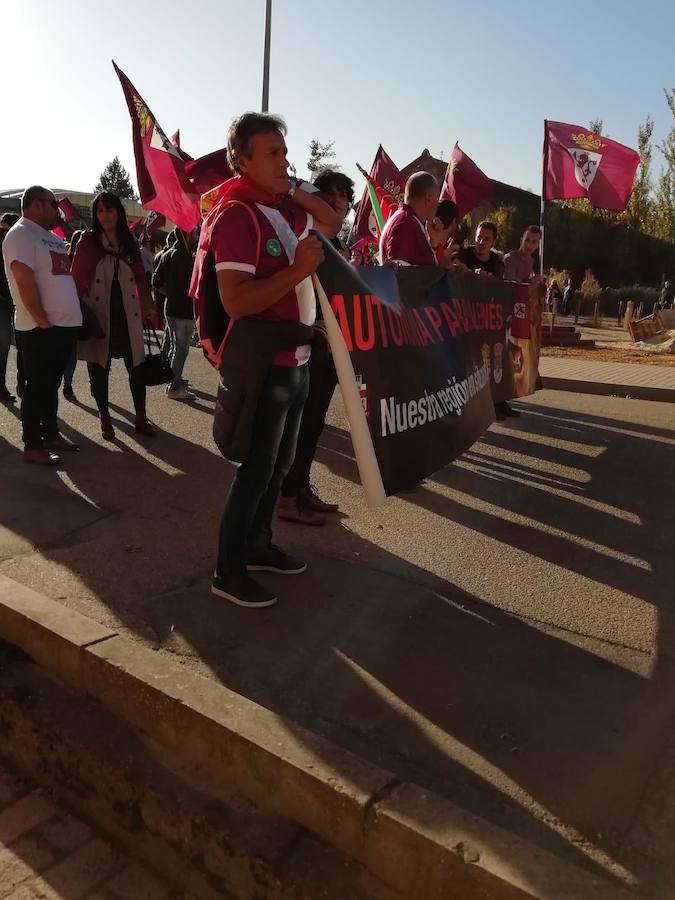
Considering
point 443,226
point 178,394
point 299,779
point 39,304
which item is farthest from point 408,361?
point 178,394

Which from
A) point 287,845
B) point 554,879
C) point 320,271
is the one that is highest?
point 320,271

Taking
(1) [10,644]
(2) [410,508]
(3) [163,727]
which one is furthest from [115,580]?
(2) [410,508]

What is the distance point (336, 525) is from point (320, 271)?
5.85 feet

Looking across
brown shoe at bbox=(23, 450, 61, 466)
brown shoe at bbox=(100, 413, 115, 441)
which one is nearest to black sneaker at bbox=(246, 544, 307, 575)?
brown shoe at bbox=(23, 450, 61, 466)

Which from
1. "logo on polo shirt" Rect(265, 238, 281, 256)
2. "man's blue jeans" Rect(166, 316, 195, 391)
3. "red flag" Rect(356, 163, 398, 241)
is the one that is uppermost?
"red flag" Rect(356, 163, 398, 241)

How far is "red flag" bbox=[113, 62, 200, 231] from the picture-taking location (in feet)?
21.7

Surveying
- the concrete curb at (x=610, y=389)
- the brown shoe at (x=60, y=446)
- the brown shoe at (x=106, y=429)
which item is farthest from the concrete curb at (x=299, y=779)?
the concrete curb at (x=610, y=389)

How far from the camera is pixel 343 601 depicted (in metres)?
3.57

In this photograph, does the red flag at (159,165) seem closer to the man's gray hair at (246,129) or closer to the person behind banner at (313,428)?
the person behind banner at (313,428)

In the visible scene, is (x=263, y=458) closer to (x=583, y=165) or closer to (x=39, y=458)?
(x=39, y=458)

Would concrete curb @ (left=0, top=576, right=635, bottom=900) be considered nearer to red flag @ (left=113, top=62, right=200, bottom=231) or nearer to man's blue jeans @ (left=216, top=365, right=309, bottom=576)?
man's blue jeans @ (left=216, top=365, right=309, bottom=576)

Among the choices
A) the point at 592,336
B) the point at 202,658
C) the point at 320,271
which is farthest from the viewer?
the point at 592,336

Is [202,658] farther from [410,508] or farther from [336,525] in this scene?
[410,508]

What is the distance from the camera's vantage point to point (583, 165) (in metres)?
11.2
